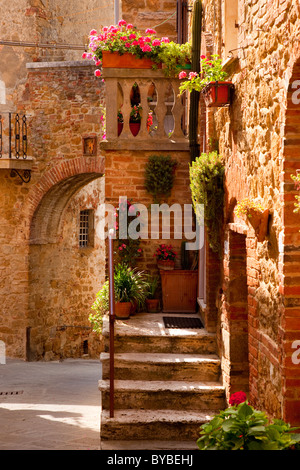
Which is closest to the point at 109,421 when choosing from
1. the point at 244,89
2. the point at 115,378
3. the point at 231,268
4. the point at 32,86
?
the point at 115,378

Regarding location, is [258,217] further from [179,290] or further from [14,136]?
[14,136]

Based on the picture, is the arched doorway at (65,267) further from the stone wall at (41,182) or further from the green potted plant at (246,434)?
the green potted plant at (246,434)

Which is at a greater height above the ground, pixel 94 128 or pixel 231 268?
pixel 94 128

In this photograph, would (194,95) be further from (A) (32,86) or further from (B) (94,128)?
(A) (32,86)

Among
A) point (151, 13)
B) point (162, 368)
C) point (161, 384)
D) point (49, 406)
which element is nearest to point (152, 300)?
point (49, 406)

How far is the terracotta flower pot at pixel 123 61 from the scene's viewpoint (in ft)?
30.3

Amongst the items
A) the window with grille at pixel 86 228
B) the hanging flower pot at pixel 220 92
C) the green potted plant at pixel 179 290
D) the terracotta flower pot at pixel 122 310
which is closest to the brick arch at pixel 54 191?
the window with grille at pixel 86 228

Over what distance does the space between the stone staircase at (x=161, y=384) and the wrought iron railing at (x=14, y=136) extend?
23.8 ft

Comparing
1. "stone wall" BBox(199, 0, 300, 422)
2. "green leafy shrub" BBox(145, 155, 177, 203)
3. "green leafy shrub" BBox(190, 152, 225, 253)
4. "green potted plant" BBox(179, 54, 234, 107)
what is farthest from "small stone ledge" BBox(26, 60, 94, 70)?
"stone wall" BBox(199, 0, 300, 422)

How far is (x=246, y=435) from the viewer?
338cm

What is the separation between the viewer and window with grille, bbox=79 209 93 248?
17484mm

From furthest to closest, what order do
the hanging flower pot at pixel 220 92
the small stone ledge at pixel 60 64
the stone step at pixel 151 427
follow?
the small stone ledge at pixel 60 64, the stone step at pixel 151 427, the hanging flower pot at pixel 220 92

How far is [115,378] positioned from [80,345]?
9671mm
